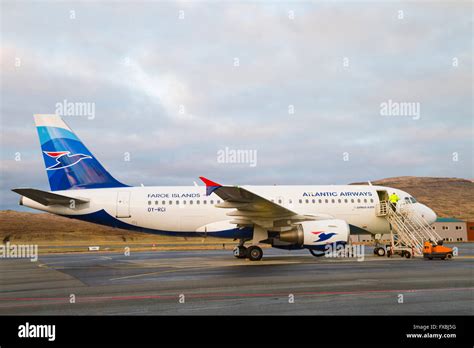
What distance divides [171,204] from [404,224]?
42.0ft

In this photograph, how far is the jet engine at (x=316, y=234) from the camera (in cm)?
1998

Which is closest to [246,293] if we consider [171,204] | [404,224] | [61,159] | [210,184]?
[210,184]

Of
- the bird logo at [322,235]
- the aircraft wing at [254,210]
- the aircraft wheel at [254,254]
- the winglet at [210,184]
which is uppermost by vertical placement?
the winglet at [210,184]

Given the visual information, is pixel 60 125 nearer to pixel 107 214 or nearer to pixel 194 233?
pixel 107 214

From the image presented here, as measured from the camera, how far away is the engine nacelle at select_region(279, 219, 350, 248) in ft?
65.6

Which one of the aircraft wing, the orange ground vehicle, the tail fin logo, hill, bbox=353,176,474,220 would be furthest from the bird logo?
hill, bbox=353,176,474,220

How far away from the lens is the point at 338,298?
9.61 m

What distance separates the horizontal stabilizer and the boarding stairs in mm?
16479

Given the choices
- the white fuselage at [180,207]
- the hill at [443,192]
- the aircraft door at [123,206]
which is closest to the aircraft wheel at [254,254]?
the white fuselage at [180,207]

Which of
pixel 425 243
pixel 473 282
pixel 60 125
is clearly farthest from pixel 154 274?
pixel 425 243

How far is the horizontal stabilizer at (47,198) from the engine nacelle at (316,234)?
10.9 meters

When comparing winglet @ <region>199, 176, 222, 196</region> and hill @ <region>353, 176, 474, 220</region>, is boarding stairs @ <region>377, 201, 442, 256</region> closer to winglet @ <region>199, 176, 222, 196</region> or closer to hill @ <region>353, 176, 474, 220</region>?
winglet @ <region>199, 176, 222, 196</region>

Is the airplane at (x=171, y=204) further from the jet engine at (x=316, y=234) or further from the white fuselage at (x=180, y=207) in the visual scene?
the jet engine at (x=316, y=234)
